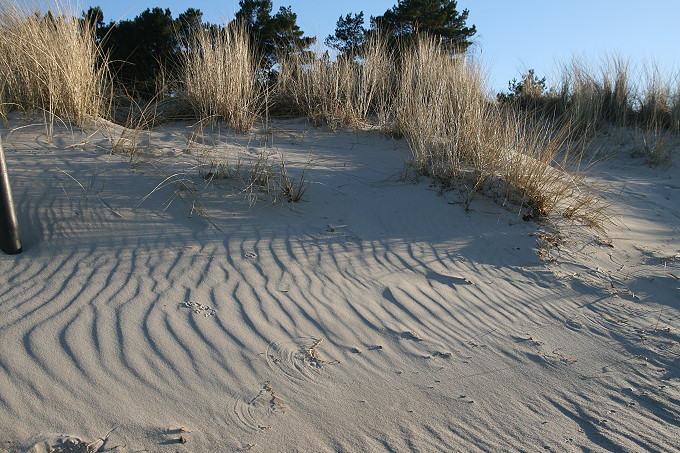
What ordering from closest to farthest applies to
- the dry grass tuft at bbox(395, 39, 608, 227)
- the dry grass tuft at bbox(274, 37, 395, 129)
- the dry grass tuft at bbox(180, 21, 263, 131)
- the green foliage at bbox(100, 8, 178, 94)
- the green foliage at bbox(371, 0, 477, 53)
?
the dry grass tuft at bbox(395, 39, 608, 227), the dry grass tuft at bbox(180, 21, 263, 131), the dry grass tuft at bbox(274, 37, 395, 129), the green foliage at bbox(100, 8, 178, 94), the green foliage at bbox(371, 0, 477, 53)

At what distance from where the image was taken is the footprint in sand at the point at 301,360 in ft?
10.2

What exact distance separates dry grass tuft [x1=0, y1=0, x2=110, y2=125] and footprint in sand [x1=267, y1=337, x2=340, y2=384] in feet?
13.6

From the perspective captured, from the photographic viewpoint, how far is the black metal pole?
3.77 meters

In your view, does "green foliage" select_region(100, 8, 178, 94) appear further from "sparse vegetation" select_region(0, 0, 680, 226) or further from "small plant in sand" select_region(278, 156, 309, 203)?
"small plant in sand" select_region(278, 156, 309, 203)

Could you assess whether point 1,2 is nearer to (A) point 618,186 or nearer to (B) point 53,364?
(B) point 53,364

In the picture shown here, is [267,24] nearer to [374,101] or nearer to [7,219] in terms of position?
[374,101]

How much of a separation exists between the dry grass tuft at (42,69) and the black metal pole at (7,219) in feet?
7.39

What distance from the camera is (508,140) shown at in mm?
6090

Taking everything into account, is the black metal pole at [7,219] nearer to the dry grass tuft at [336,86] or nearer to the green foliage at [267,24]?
the dry grass tuft at [336,86]

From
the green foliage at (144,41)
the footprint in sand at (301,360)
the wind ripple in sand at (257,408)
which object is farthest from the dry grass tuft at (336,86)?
the wind ripple in sand at (257,408)

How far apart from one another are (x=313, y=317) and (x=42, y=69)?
461 centimetres

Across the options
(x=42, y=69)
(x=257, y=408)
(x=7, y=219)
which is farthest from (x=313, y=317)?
(x=42, y=69)

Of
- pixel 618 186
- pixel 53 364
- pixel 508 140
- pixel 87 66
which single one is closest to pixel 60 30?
pixel 87 66

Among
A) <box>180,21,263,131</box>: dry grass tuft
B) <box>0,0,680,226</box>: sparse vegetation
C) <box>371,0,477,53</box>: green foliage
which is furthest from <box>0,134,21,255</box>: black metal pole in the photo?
<box>371,0,477,53</box>: green foliage
